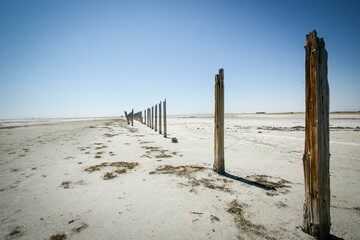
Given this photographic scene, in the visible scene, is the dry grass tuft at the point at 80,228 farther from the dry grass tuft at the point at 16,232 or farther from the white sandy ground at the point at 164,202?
the dry grass tuft at the point at 16,232

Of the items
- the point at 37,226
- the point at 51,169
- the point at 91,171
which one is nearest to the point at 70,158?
the point at 51,169

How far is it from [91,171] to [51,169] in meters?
1.29

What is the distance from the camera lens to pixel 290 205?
10.6 feet

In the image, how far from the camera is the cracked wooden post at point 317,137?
89.0 inches

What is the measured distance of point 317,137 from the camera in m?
2.27

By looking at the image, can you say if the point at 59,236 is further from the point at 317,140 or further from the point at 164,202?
the point at 317,140

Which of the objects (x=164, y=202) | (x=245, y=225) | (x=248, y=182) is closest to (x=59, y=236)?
(x=164, y=202)

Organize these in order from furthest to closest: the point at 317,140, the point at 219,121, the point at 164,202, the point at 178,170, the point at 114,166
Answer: the point at 114,166 → the point at 178,170 → the point at 219,121 → the point at 164,202 → the point at 317,140

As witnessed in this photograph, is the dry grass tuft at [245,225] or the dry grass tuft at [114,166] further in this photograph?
the dry grass tuft at [114,166]

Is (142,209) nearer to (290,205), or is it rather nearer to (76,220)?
(76,220)

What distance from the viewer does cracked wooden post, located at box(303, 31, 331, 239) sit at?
2262 millimetres

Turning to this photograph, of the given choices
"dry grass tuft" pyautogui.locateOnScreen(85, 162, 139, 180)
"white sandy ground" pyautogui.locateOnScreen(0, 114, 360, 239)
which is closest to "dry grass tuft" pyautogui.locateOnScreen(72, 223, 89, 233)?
"white sandy ground" pyautogui.locateOnScreen(0, 114, 360, 239)

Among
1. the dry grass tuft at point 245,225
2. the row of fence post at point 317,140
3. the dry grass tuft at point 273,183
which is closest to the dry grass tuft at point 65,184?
the dry grass tuft at point 245,225

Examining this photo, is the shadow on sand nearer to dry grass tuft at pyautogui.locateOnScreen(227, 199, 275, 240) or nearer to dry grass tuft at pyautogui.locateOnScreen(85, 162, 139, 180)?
dry grass tuft at pyautogui.locateOnScreen(227, 199, 275, 240)
